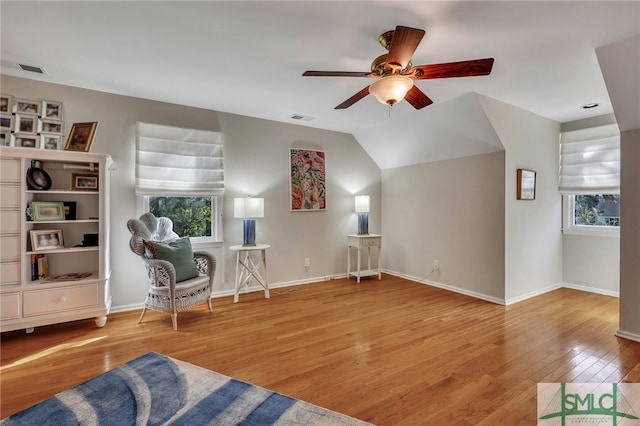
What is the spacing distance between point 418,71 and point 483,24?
0.53 m

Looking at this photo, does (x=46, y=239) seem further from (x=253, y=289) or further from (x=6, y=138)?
(x=253, y=289)

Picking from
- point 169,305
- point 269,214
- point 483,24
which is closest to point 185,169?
point 269,214

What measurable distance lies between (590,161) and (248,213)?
15.1ft

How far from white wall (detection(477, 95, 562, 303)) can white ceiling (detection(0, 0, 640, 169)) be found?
0.59ft

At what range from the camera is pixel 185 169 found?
12.0ft

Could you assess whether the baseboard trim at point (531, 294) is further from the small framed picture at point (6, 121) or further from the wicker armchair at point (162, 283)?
the small framed picture at point (6, 121)

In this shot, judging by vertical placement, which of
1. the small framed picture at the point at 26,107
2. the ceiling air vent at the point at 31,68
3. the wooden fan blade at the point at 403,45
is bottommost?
the wooden fan blade at the point at 403,45

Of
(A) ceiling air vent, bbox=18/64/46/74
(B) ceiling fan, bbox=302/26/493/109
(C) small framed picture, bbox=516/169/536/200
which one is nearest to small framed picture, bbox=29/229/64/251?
(A) ceiling air vent, bbox=18/64/46/74

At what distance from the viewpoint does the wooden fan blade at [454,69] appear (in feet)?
6.13

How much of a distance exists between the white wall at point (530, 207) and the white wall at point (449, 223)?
15cm

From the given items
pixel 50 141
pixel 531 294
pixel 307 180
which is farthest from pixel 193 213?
pixel 531 294

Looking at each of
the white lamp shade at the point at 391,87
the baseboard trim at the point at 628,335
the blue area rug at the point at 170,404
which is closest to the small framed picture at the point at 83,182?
the blue area rug at the point at 170,404

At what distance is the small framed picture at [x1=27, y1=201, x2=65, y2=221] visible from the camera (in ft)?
8.93

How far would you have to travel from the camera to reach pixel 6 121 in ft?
9.42
